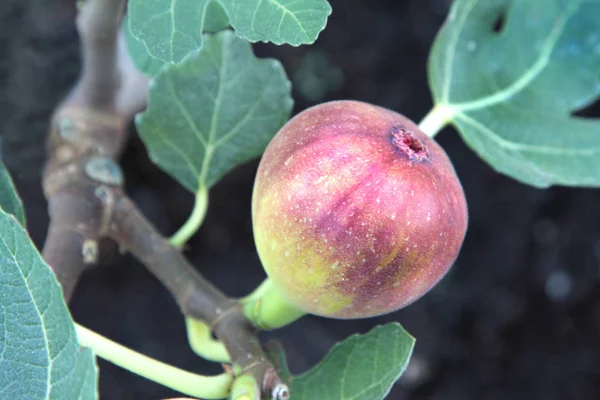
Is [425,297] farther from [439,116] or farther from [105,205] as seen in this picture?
[105,205]

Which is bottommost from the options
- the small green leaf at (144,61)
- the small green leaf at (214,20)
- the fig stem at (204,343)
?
the fig stem at (204,343)

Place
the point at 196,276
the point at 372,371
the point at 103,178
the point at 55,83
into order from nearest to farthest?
the point at 372,371, the point at 196,276, the point at 103,178, the point at 55,83

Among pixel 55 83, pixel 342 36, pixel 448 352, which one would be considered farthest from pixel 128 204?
pixel 448 352

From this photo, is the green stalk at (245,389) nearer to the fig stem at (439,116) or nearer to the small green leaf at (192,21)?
the small green leaf at (192,21)

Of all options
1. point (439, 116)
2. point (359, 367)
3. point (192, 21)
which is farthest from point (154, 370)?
point (439, 116)

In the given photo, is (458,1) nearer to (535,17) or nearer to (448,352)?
(535,17)

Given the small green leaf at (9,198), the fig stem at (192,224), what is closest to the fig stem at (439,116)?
the fig stem at (192,224)
